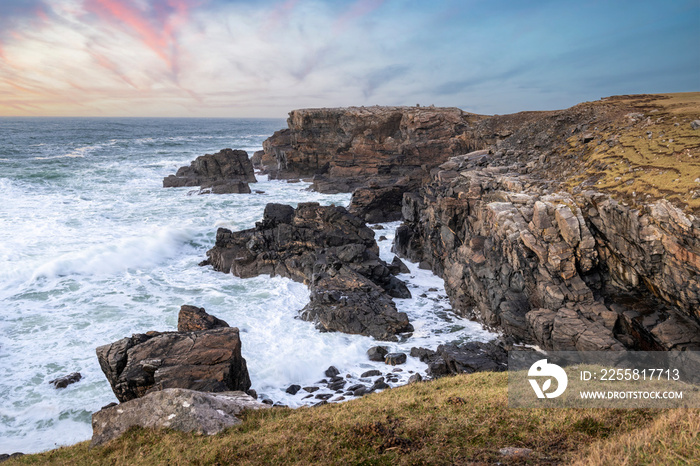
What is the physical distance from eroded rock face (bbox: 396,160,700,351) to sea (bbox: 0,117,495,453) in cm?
260

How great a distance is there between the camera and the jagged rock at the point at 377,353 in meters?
20.3

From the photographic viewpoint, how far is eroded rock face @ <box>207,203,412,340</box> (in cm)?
2322

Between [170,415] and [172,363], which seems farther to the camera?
[172,363]

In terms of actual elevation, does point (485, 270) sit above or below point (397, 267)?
above

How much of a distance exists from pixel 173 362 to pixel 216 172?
54.2 m

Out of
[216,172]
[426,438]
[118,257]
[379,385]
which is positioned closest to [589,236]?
[379,385]

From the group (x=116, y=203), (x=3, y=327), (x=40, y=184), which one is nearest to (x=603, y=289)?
(x=3, y=327)

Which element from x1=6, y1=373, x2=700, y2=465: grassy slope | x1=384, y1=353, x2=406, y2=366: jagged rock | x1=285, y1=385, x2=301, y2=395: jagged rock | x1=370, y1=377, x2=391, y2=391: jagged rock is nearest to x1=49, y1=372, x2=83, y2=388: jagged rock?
x1=6, y1=373, x2=700, y2=465: grassy slope

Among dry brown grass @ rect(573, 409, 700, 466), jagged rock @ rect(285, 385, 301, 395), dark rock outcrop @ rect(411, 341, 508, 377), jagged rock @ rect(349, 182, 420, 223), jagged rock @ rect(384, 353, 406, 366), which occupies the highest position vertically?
jagged rock @ rect(349, 182, 420, 223)

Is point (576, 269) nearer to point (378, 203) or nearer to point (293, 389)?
point (293, 389)

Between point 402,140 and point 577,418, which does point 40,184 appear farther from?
point 577,418

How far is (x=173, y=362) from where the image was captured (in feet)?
49.0

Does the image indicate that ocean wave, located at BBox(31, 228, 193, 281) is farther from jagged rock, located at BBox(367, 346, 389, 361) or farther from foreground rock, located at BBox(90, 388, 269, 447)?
foreground rock, located at BBox(90, 388, 269, 447)

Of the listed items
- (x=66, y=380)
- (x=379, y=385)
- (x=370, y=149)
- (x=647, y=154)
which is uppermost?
(x=370, y=149)
